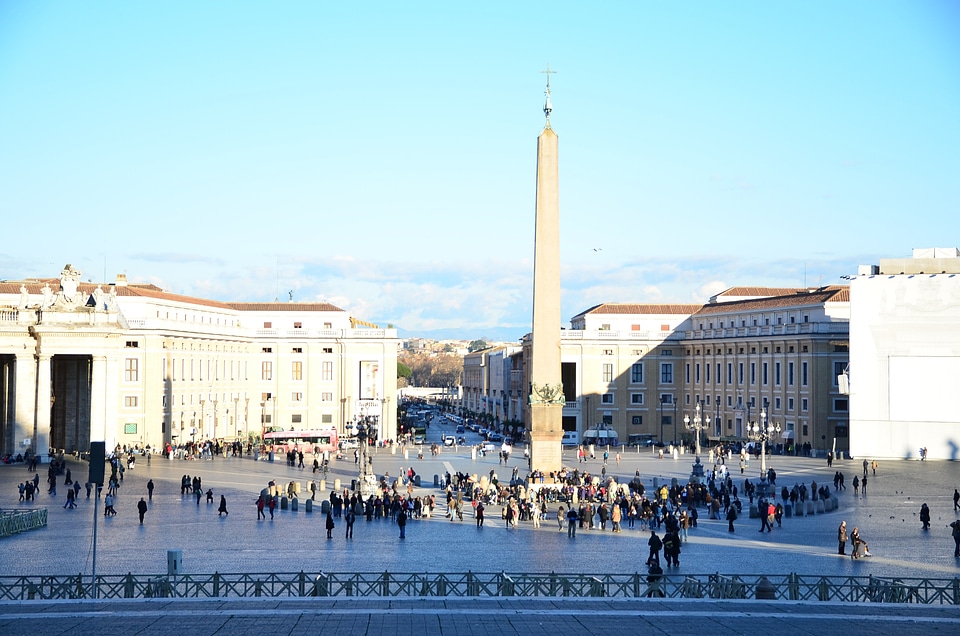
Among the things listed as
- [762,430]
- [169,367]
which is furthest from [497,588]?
[169,367]

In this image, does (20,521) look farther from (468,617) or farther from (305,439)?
(305,439)

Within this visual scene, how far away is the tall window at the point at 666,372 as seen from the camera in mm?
71562

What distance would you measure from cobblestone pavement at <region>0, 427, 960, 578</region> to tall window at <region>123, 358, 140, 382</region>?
54.8 ft

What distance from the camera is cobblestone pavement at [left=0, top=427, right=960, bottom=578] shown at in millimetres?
20484

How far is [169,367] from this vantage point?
5566 centimetres

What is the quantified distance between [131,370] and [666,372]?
111 ft

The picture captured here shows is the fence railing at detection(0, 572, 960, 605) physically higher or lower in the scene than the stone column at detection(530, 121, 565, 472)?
lower

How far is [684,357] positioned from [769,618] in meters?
57.6

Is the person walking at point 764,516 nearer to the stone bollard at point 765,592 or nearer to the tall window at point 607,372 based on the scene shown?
the stone bollard at point 765,592

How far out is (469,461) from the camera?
172 ft

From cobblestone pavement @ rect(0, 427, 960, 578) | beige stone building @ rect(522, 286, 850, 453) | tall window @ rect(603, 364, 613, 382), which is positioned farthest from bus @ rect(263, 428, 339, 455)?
cobblestone pavement @ rect(0, 427, 960, 578)

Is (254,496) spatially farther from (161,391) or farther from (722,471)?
(161,391)

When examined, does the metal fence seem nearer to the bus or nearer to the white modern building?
the bus

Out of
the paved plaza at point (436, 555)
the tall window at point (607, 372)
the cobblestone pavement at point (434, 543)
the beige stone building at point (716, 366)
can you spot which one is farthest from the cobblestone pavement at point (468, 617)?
the tall window at point (607, 372)
